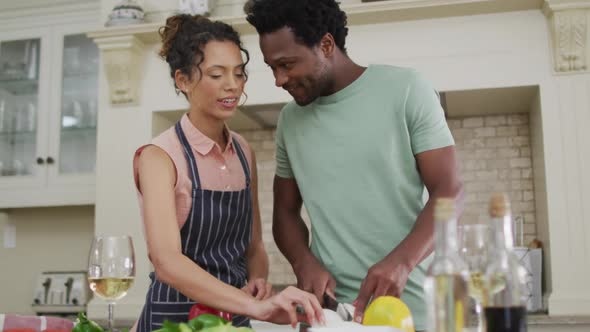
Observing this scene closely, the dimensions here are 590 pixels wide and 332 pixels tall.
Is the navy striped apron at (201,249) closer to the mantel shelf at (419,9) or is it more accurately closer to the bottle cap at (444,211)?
the bottle cap at (444,211)

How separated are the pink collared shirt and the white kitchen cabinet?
2.82m

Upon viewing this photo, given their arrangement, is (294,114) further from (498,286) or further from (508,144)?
(508,144)

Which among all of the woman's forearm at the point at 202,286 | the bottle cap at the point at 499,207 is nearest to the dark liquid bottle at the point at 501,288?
the bottle cap at the point at 499,207

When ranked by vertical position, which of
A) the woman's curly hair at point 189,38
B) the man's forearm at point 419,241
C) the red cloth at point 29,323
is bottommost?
the red cloth at point 29,323

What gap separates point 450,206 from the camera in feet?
2.08

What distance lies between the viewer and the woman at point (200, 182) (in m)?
1.26

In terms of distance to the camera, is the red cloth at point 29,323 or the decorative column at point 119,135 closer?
the red cloth at point 29,323

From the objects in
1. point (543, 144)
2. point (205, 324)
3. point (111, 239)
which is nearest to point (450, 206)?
point (205, 324)

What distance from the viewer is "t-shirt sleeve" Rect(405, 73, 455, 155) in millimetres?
1335

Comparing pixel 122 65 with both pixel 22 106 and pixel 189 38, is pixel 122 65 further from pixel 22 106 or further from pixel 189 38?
pixel 189 38

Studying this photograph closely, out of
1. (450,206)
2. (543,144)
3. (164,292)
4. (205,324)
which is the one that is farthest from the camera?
(543,144)

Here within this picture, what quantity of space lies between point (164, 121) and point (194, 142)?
2.39 m

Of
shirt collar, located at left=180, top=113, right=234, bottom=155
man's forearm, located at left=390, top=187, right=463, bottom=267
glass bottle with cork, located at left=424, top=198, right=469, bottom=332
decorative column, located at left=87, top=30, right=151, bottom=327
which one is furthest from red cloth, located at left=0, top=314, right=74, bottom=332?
decorative column, located at left=87, top=30, right=151, bottom=327

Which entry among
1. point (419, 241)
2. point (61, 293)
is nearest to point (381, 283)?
point (419, 241)
